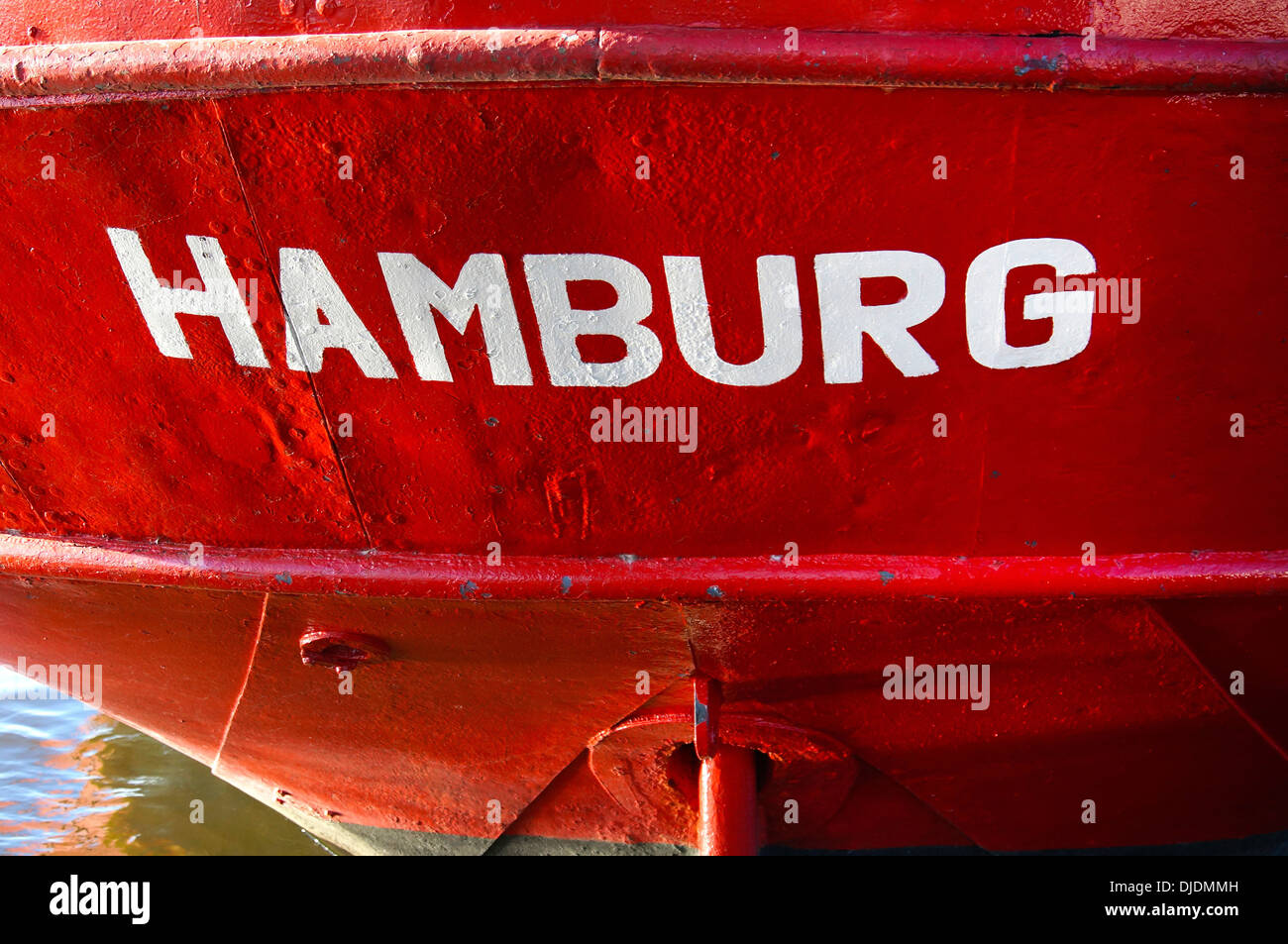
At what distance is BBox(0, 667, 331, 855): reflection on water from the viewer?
3887mm

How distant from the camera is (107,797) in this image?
13.9 ft

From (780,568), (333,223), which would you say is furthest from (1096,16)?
(333,223)

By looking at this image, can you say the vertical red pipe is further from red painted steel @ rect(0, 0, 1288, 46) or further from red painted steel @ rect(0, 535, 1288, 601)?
red painted steel @ rect(0, 0, 1288, 46)

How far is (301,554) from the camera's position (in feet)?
6.67

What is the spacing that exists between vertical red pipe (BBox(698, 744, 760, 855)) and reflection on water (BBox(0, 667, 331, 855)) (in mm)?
2184

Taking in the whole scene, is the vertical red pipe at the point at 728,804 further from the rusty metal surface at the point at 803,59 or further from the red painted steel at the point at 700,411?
the rusty metal surface at the point at 803,59

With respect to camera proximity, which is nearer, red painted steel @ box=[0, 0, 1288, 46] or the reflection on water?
red painted steel @ box=[0, 0, 1288, 46]

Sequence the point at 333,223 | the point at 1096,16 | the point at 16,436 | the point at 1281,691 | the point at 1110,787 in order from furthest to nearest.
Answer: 1. the point at 1110,787
2. the point at 1281,691
3. the point at 16,436
4. the point at 333,223
5. the point at 1096,16

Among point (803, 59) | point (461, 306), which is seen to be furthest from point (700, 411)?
point (803, 59)

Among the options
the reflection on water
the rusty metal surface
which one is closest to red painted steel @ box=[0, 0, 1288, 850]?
the rusty metal surface

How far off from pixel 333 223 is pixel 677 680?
1256 millimetres

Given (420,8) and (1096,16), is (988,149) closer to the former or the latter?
(1096,16)

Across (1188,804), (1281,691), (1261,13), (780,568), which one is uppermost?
(1261,13)

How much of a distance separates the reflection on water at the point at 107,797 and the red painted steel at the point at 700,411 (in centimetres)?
189
